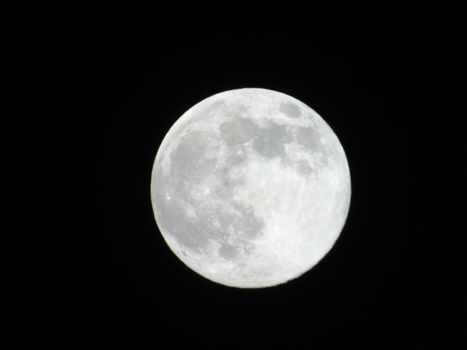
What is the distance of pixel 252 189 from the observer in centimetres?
395

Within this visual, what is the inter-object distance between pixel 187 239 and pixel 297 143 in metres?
1.15

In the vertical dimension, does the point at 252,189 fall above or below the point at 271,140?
below

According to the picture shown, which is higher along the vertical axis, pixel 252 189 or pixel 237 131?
pixel 237 131

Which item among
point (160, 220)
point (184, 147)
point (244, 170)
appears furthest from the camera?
point (160, 220)

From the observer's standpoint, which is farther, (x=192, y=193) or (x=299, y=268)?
(x=299, y=268)

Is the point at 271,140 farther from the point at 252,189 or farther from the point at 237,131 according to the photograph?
the point at 252,189

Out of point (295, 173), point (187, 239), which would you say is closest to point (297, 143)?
point (295, 173)

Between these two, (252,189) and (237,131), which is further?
(237,131)

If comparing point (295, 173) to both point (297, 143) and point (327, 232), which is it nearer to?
point (297, 143)

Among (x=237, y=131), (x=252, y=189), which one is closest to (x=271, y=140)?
(x=237, y=131)

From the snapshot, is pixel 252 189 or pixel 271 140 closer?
pixel 252 189

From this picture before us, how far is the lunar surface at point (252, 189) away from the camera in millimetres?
3986

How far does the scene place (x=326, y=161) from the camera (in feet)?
14.0

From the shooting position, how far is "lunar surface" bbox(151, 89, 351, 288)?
399 centimetres
